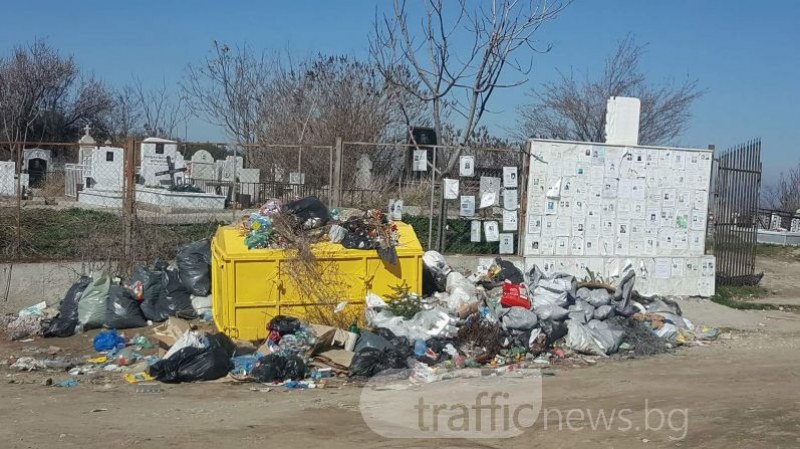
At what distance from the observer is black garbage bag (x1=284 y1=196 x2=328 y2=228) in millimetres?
10078

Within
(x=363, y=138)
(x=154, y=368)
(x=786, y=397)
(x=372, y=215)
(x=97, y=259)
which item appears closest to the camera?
(x=786, y=397)

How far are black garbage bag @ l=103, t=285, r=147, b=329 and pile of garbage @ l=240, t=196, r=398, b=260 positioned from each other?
194 centimetres

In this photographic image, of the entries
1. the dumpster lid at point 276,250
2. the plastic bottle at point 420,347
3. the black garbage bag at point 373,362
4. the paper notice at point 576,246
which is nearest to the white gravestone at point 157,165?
the dumpster lid at point 276,250

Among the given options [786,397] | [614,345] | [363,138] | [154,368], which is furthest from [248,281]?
[363,138]

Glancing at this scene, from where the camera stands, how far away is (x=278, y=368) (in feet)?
26.5

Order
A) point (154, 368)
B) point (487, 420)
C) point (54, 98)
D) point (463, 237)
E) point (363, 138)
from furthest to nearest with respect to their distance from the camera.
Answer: point (54, 98) → point (363, 138) → point (463, 237) → point (154, 368) → point (487, 420)

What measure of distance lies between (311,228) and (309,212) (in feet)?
0.83

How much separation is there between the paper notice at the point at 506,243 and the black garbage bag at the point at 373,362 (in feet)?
15.2

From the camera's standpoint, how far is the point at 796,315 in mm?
12539

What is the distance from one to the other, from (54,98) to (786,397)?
4603 cm

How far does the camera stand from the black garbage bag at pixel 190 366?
26.2 feet

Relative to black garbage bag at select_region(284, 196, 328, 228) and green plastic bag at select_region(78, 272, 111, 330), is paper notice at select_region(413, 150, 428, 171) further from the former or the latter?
green plastic bag at select_region(78, 272, 111, 330)

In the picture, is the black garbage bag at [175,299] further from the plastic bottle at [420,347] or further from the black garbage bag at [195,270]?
the plastic bottle at [420,347]

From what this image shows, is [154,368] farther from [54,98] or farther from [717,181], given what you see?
[54,98]
